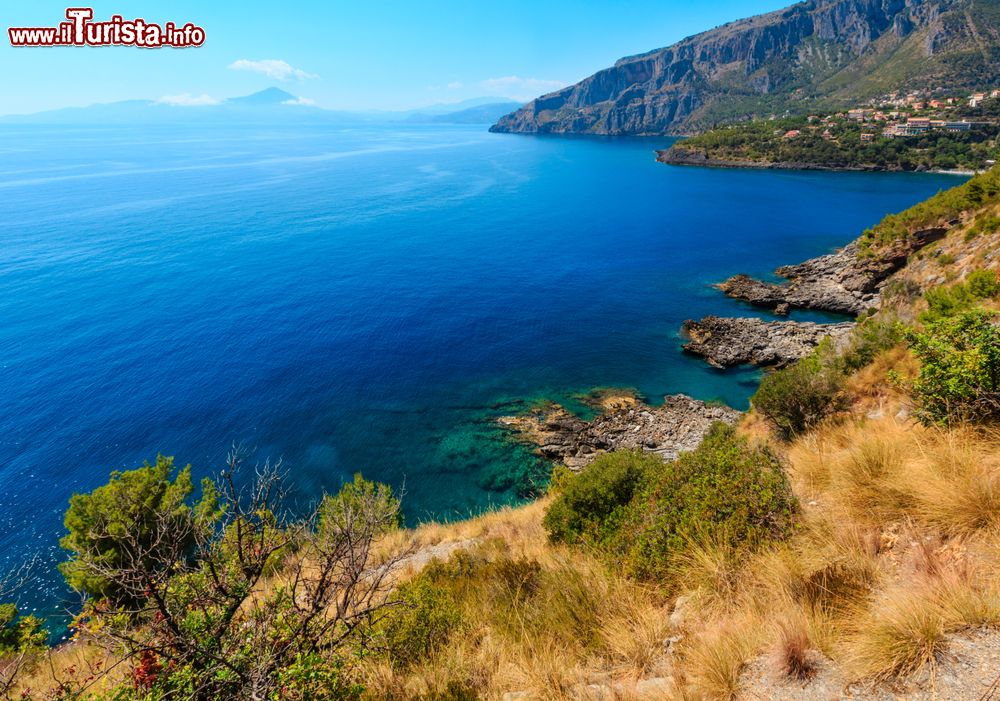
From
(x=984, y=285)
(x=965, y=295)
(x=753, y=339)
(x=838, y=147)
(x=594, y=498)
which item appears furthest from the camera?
(x=838, y=147)


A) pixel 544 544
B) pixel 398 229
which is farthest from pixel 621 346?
pixel 398 229

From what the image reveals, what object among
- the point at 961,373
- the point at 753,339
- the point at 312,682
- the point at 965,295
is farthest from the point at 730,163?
the point at 312,682

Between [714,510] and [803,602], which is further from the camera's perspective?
[714,510]

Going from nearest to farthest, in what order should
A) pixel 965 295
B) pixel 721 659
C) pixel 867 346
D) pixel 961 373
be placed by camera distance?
pixel 721 659, pixel 961 373, pixel 867 346, pixel 965 295

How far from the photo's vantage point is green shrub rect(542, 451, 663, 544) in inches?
431

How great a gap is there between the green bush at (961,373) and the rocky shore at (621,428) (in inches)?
634

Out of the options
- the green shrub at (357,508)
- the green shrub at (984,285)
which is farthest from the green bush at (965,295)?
the green shrub at (357,508)

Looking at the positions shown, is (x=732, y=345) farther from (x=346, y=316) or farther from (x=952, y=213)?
(x=346, y=316)

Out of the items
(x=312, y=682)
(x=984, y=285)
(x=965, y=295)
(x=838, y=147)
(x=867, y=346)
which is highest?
(x=838, y=147)

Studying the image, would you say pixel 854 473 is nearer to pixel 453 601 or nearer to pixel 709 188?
pixel 453 601

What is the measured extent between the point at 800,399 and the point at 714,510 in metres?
7.17

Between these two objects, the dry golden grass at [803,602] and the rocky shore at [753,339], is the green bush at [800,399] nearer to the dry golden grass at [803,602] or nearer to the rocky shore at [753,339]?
the dry golden grass at [803,602]

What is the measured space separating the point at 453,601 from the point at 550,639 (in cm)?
284

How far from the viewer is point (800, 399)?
12234 mm
